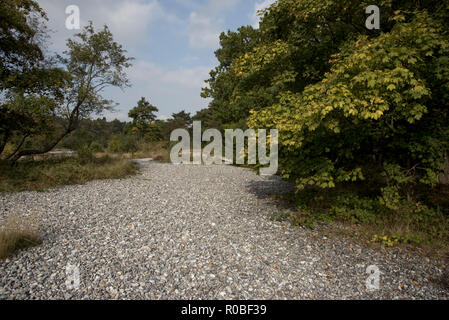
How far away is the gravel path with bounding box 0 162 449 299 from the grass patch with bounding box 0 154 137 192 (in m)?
0.88

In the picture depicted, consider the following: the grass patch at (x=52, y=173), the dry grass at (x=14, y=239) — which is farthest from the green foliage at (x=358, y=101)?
the grass patch at (x=52, y=173)

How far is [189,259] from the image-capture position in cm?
319

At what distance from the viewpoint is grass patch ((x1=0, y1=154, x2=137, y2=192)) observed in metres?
6.22

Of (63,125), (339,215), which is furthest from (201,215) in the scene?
(63,125)

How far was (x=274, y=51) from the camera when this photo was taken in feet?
14.3

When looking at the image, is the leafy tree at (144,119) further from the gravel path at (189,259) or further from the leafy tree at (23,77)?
the gravel path at (189,259)

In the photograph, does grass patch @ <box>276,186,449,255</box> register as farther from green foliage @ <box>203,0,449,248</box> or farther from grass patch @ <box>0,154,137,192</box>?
grass patch @ <box>0,154,137,192</box>

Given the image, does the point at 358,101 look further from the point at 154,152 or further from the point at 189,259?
the point at 154,152

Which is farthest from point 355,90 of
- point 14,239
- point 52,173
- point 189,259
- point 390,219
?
point 52,173

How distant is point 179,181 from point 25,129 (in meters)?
5.15

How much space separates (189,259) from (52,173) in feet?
21.0

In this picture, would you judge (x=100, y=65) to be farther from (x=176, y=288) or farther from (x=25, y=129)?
(x=176, y=288)

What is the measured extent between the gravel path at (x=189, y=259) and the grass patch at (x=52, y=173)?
882mm

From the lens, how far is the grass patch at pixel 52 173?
245 inches
